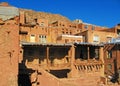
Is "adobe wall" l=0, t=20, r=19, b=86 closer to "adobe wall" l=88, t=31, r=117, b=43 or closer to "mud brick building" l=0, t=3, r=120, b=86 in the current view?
"mud brick building" l=0, t=3, r=120, b=86

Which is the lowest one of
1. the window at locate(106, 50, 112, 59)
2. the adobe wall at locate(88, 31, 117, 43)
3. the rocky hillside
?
the window at locate(106, 50, 112, 59)

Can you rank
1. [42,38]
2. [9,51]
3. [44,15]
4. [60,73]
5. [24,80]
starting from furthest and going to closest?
[44,15] < [42,38] < [60,73] < [24,80] < [9,51]

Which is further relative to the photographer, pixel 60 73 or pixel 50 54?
pixel 60 73

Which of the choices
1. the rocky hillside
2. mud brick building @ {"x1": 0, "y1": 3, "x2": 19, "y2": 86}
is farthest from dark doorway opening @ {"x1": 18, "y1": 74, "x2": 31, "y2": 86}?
the rocky hillside

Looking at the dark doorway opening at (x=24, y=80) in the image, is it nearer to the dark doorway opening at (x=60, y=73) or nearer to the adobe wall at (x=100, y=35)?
the dark doorway opening at (x=60, y=73)

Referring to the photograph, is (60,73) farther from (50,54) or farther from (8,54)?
(8,54)

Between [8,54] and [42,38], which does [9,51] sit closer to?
[8,54]

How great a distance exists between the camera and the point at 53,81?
36281mm

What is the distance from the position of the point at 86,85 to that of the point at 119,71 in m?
13.1

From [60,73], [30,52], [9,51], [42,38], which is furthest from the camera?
[42,38]

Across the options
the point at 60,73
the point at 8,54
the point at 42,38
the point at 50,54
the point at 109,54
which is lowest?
the point at 60,73

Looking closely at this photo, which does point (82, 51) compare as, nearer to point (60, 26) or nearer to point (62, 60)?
point (62, 60)

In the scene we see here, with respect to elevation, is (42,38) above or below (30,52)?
above

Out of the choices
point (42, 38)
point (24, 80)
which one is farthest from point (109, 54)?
point (24, 80)
